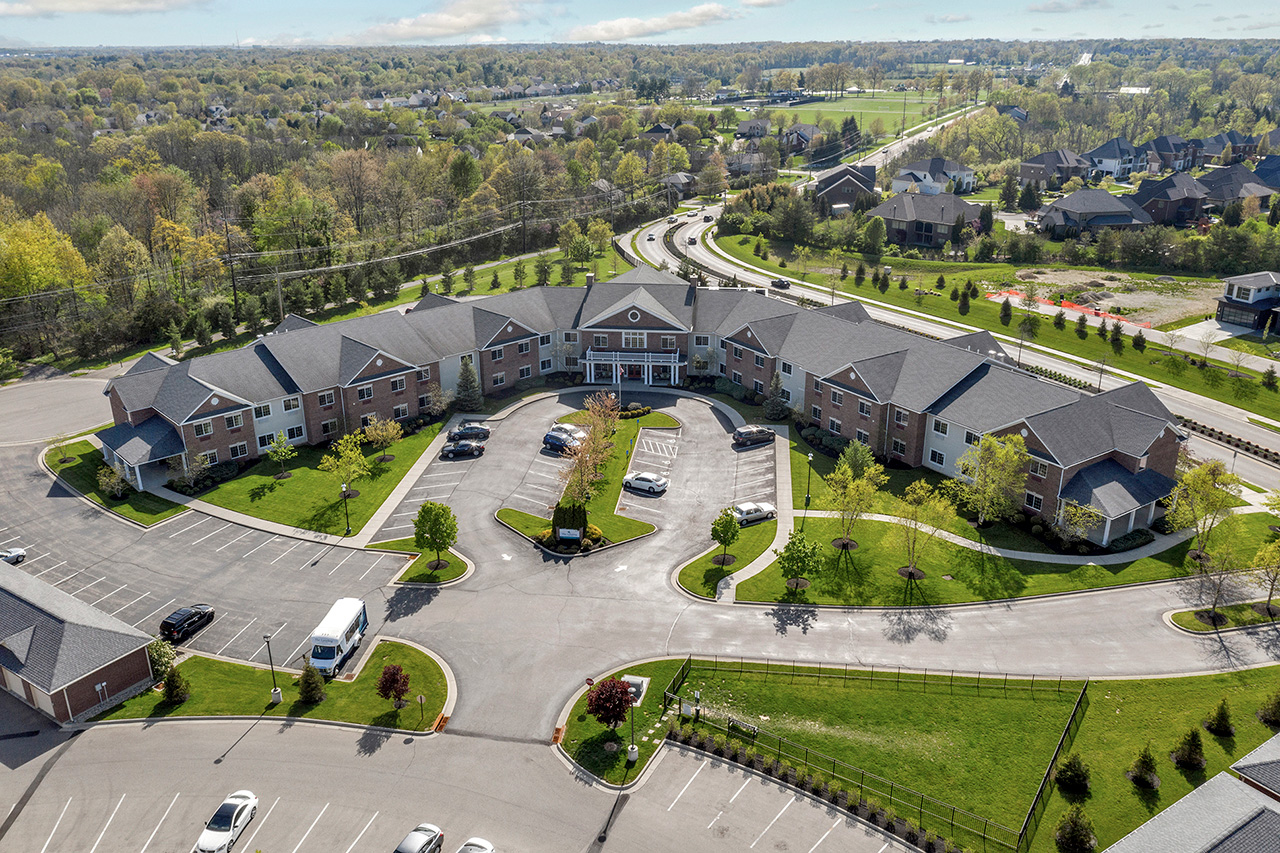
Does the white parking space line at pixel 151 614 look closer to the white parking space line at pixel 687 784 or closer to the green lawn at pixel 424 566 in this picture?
the green lawn at pixel 424 566

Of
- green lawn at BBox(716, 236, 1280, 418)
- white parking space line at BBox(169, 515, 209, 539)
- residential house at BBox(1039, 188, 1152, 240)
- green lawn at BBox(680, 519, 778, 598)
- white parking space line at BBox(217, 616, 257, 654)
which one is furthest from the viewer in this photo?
residential house at BBox(1039, 188, 1152, 240)

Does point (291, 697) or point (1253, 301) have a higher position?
point (1253, 301)

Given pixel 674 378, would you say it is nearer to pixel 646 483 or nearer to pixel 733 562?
pixel 646 483

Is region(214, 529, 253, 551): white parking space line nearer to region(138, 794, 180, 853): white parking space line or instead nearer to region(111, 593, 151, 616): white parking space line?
region(111, 593, 151, 616): white parking space line

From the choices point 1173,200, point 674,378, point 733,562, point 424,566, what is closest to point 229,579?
point 424,566

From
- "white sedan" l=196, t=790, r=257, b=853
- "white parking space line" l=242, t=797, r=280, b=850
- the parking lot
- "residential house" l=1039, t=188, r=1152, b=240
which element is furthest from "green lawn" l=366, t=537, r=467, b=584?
"residential house" l=1039, t=188, r=1152, b=240

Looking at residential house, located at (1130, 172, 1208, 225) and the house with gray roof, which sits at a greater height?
residential house, located at (1130, 172, 1208, 225)
